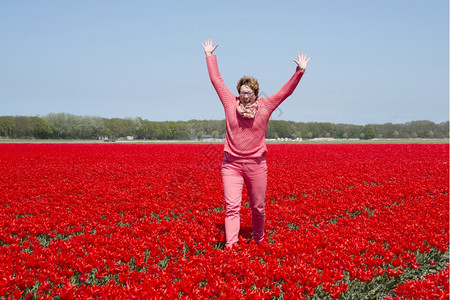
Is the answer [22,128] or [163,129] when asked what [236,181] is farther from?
[163,129]

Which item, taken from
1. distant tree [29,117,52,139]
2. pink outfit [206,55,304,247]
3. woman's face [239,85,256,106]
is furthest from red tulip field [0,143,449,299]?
distant tree [29,117,52,139]

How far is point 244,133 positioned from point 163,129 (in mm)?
143180

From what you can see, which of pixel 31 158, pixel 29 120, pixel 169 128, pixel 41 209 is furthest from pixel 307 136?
pixel 41 209

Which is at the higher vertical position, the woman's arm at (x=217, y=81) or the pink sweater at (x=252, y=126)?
the woman's arm at (x=217, y=81)

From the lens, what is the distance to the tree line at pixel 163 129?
96.2 meters

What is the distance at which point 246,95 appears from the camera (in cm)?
429

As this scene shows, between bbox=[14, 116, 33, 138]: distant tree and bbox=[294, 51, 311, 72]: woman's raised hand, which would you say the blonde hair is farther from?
bbox=[14, 116, 33, 138]: distant tree

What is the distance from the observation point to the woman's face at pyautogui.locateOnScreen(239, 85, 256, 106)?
4.29m

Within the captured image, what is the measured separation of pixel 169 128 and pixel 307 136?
2307 inches

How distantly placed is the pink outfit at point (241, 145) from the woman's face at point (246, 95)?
0.12 metres

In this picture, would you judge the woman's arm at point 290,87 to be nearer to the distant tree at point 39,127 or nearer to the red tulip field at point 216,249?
the red tulip field at point 216,249

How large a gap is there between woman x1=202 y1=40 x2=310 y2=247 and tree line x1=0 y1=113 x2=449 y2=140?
7401 cm

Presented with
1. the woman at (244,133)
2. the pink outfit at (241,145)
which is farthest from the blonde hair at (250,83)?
the pink outfit at (241,145)

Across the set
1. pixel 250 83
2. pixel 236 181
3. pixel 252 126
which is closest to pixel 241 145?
pixel 252 126
